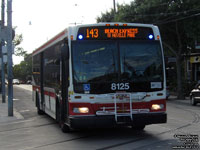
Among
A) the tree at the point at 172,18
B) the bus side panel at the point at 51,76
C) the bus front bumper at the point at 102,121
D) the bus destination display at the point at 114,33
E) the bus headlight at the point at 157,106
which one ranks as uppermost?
the tree at the point at 172,18

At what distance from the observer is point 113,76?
963 centimetres

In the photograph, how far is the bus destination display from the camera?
9.82 m

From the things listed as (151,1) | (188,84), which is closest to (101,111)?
(151,1)

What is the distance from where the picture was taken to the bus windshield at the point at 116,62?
957cm

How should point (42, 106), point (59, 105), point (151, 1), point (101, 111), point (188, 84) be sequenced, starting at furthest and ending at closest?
1. point (188, 84)
2. point (151, 1)
3. point (42, 106)
4. point (59, 105)
5. point (101, 111)

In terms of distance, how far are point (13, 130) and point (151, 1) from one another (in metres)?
18.8

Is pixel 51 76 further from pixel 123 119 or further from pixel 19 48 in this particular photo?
pixel 19 48

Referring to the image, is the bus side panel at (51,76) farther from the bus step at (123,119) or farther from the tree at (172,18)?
the tree at (172,18)

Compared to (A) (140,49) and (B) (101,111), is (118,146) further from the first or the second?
(A) (140,49)

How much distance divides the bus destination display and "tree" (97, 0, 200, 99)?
16919 mm

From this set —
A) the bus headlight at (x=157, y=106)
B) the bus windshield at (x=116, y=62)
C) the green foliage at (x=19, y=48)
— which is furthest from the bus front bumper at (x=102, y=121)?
the green foliage at (x=19, y=48)

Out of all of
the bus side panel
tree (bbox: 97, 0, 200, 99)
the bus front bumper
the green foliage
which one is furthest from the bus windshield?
the green foliage

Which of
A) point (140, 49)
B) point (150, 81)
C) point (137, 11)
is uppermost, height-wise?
point (137, 11)

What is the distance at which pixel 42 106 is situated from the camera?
1591 cm
